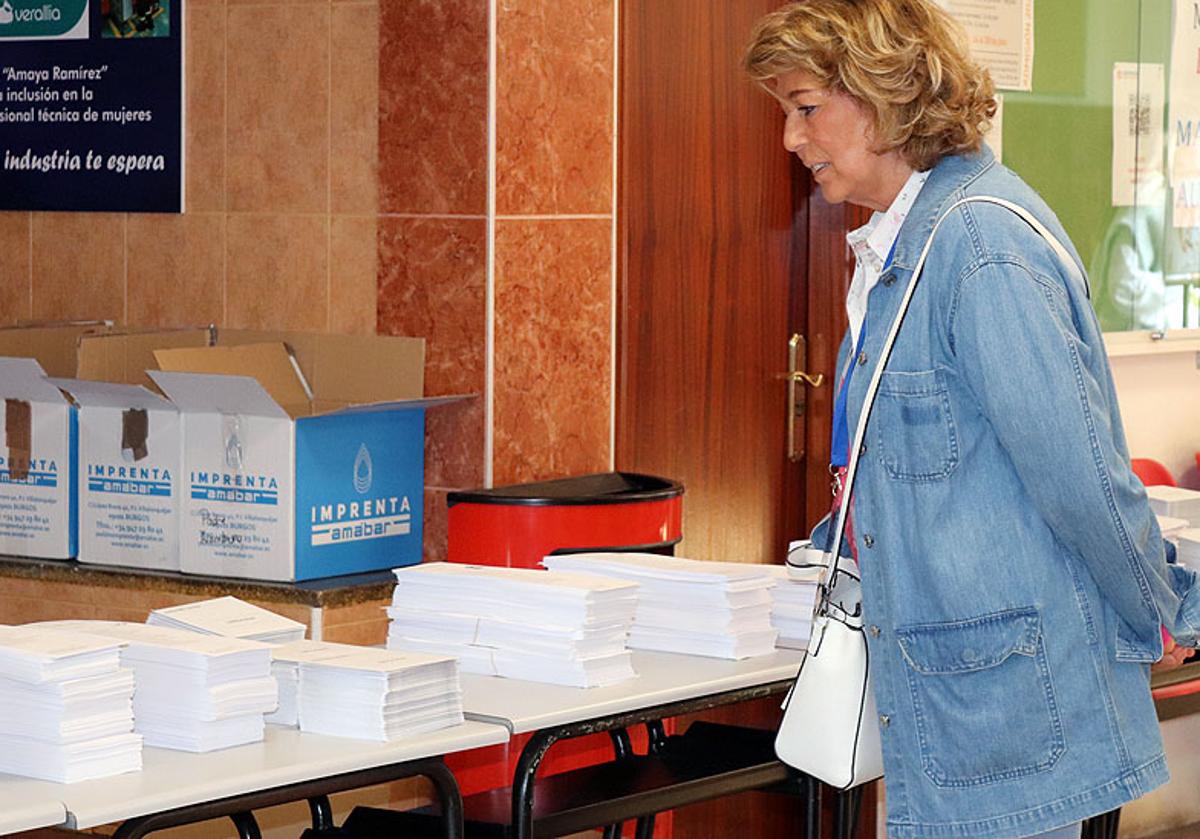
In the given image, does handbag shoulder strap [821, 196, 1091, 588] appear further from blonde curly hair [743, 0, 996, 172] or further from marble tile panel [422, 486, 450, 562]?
marble tile panel [422, 486, 450, 562]

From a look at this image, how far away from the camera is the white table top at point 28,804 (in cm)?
213

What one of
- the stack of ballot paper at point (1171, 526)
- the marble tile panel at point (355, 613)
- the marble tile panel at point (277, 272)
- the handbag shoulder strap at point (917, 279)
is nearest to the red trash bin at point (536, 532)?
the marble tile panel at point (355, 613)

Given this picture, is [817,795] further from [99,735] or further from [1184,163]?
[1184,163]

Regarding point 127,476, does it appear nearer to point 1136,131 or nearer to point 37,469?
point 37,469

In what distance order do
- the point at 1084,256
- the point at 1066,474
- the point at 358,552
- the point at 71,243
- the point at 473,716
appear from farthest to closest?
the point at 1084,256 < the point at 71,243 < the point at 358,552 < the point at 473,716 < the point at 1066,474

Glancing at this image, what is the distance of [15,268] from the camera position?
190 inches

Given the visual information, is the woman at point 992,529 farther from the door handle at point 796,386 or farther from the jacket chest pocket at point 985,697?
the door handle at point 796,386

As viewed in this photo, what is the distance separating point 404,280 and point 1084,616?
2143 mm

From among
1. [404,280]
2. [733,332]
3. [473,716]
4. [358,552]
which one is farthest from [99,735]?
[733,332]

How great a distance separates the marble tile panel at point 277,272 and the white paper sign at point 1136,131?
2221mm

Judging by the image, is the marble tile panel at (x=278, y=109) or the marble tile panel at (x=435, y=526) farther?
the marble tile panel at (x=278, y=109)

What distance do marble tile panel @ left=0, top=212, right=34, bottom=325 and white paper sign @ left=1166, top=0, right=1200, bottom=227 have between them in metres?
3.01

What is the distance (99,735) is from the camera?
2.34m

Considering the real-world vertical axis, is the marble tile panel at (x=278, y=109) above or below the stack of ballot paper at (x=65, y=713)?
above
